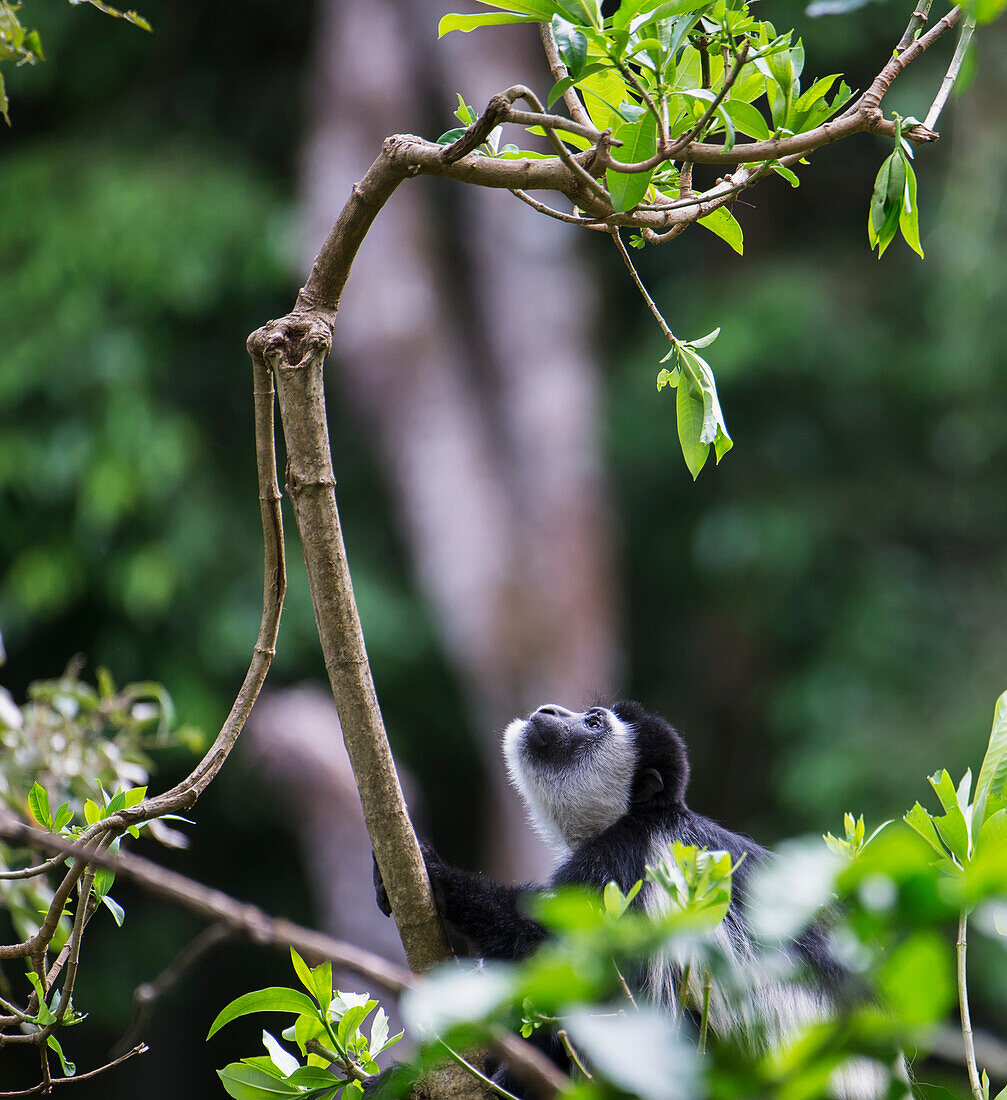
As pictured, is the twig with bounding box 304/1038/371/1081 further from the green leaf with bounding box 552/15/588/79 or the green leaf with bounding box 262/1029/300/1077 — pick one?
the green leaf with bounding box 552/15/588/79

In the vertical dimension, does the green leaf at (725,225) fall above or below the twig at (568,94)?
below

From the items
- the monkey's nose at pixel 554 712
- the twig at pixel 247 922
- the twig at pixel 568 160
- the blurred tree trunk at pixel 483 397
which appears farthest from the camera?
the blurred tree trunk at pixel 483 397

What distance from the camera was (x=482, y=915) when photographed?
1.74 metres

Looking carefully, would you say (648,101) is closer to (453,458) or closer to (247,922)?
(247,922)

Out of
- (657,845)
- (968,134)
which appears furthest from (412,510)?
(657,845)

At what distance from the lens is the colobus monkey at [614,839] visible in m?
1.74

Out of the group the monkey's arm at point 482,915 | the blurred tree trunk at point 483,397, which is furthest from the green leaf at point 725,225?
the blurred tree trunk at point 483,397

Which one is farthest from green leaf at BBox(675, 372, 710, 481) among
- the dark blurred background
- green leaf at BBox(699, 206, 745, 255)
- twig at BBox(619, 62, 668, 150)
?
the dark blurred background

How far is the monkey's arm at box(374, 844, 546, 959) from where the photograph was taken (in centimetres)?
174

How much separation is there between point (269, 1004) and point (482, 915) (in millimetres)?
660

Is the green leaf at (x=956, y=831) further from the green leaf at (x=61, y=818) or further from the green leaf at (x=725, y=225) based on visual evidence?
the green leaf at (x=61, y=818)

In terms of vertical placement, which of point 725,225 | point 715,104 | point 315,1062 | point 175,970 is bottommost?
point 315,1062

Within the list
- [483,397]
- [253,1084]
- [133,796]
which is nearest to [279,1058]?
[253,1084]

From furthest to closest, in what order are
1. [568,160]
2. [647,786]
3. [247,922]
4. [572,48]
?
[647,786], [568,160], [572,48], [247,922]
